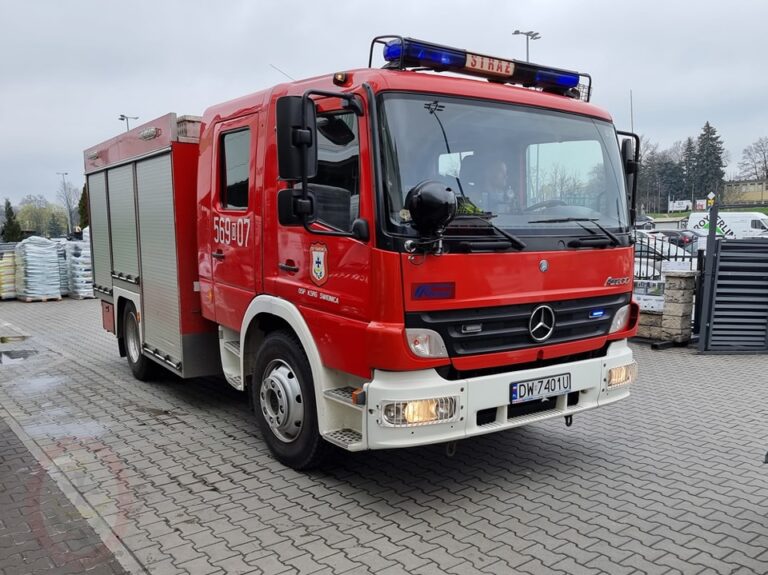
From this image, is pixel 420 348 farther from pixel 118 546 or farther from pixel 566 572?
pixel 118 546

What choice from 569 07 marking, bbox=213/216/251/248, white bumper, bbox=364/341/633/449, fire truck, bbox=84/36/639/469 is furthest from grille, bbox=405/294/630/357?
569 07 marking, bbox=213/216/251/248

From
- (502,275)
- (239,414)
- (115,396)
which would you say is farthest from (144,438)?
(502,275)

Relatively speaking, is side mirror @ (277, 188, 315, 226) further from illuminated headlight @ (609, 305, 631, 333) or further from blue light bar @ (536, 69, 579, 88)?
illuminated headlight @ (609, 305, 631, 333)

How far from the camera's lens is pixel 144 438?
556 centimetres

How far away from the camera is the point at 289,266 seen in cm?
448

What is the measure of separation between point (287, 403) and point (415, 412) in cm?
123

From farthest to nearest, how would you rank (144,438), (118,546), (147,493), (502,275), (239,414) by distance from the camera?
(239,414) < (144,438) < (147,493) < (502,275) < (118,546)

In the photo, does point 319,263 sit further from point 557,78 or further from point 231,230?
point 557,78

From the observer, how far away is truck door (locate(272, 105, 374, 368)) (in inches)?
150

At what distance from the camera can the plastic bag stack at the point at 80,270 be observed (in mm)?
17453

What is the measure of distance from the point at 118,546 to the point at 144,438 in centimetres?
201

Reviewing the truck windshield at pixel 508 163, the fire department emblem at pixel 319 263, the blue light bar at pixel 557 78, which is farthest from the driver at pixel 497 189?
the fire department emblem at pixel 319 263

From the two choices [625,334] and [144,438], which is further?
[144,438]

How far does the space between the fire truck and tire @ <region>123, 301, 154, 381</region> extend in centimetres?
242
